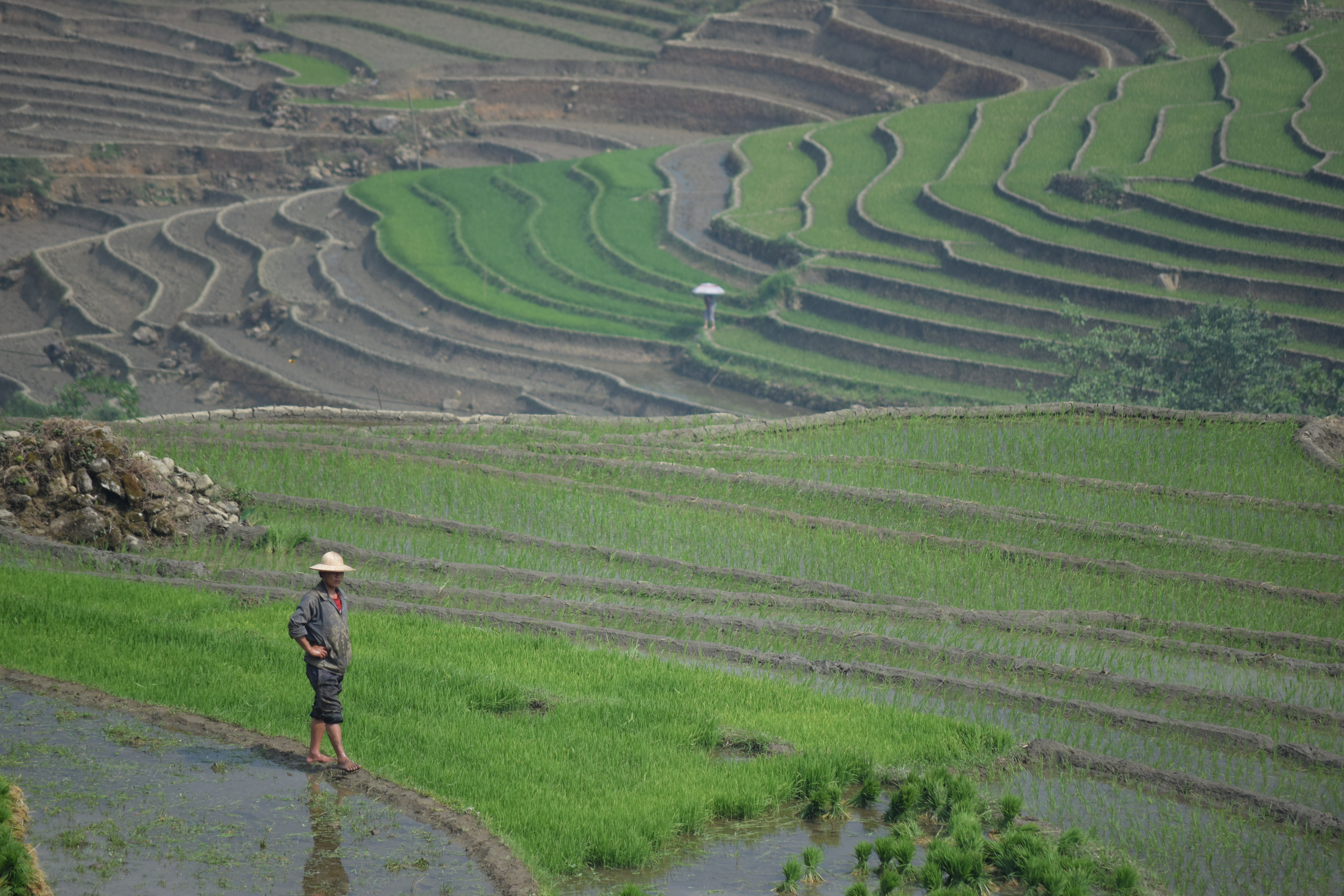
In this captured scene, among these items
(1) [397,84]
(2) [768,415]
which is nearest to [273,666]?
(2) [768,415]

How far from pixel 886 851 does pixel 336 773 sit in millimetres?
3291

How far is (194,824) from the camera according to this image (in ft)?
20.6

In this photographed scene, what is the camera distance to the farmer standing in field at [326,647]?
675 cm

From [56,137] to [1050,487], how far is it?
42.3 m

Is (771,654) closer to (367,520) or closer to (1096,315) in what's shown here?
(367,520)

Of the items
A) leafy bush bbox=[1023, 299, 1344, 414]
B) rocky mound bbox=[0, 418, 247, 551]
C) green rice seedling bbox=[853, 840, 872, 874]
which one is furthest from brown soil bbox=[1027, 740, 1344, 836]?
leafy bush bbox=[1023, 299, 1344, 414]

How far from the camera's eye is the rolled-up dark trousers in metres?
6.78

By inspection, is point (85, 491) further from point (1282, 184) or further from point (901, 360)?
point (1282, 184)

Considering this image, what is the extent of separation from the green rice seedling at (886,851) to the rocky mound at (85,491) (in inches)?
322

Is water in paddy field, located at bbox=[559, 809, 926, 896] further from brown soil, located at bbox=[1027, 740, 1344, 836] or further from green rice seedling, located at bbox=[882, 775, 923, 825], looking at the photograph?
brown soil, located at bbox=[1027, 740, 1344, 836]

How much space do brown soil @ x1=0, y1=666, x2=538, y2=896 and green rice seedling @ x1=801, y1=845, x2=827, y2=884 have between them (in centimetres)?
151

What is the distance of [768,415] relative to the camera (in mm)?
27375

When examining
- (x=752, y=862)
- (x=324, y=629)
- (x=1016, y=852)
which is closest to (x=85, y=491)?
(x=324, y=629)

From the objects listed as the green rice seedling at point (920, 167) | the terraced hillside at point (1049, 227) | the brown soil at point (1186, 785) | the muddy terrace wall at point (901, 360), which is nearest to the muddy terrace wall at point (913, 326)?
the terraced hillside at point (1049, 227)
